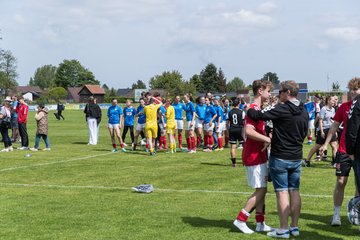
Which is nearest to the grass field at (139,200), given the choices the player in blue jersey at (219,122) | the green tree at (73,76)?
the player in blue jersey at (219,122)

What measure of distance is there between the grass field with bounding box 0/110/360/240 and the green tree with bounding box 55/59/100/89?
16010 cm

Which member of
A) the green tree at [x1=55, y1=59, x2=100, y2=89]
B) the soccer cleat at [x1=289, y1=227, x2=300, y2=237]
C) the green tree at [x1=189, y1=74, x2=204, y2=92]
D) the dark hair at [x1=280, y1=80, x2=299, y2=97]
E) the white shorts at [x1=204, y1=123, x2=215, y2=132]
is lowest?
the soccer cleat at [x1=289, y1=227, x2=300, y2=237]

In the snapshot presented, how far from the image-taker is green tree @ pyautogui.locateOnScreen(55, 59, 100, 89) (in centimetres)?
17212

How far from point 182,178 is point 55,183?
299 cm

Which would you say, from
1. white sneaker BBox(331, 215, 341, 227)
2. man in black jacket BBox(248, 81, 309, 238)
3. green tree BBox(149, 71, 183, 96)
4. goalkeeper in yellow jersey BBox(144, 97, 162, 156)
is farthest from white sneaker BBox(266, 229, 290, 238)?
green tree BBox(149, 71, 183, 96)

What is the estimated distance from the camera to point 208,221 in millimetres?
7738

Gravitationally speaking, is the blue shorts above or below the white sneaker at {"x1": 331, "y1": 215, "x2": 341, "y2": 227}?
above

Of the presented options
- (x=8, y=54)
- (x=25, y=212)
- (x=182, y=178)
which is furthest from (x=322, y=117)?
(x=8, y=54)

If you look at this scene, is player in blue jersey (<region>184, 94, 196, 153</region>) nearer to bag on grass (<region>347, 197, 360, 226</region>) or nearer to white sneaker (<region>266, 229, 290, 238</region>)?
white sneaker (<region>266, 229, 290, 238</region>)

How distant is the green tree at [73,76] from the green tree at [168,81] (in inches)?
2273

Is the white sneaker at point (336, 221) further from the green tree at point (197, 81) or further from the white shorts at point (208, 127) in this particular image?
the green tree at point (197, 81)

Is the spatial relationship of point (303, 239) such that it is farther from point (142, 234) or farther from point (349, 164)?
point (142, 234)

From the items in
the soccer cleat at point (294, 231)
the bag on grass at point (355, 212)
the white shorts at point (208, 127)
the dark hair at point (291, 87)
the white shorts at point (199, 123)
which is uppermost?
the dark hair at point (291, 87)

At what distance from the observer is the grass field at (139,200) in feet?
23.5
